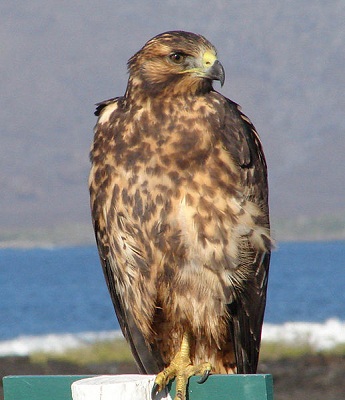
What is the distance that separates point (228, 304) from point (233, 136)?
0.87m

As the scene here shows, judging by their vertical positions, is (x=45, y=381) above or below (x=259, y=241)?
below

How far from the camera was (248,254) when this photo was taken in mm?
5203

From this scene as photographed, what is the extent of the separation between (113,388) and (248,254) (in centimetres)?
195

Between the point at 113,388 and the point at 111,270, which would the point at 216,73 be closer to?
the point at 111,270

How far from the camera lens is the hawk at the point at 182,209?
16.5 feet

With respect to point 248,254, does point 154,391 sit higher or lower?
lower

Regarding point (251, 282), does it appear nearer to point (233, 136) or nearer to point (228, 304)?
point (228, 304)

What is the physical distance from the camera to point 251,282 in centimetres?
531

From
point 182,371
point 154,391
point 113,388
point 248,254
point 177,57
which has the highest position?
point 177,57

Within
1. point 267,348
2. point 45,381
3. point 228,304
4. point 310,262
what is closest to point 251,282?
point 228,304

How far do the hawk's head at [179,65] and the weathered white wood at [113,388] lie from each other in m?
2.11

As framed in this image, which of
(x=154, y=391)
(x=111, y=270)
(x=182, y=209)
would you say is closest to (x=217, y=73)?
(x=182, y=209)

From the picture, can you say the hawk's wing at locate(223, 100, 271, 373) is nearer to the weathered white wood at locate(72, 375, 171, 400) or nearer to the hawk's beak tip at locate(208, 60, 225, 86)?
the hawk's beak tip at locate(208, 60, 225, 86)

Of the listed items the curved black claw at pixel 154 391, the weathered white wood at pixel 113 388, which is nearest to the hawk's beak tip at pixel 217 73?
the curved black claw at pixel 154 391
